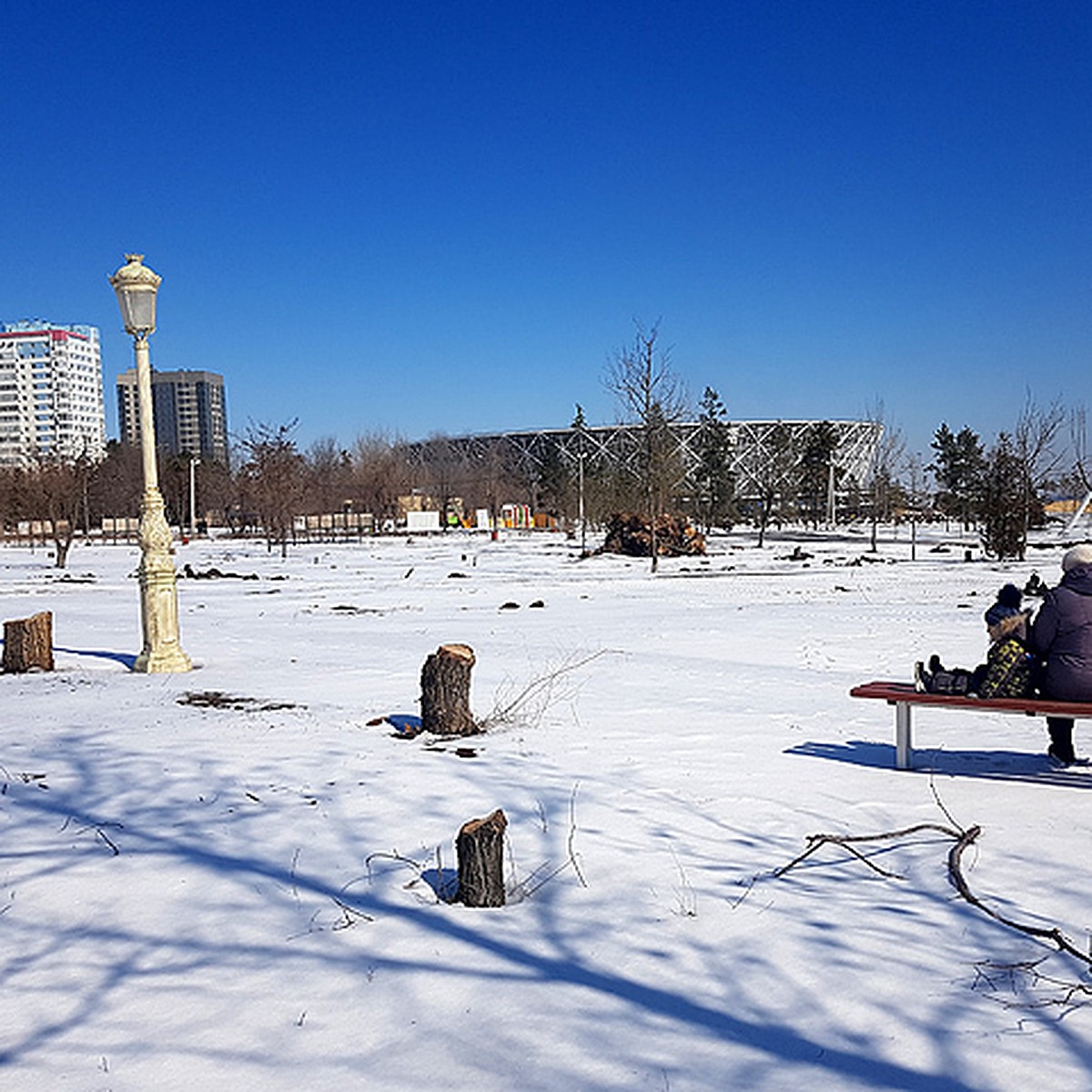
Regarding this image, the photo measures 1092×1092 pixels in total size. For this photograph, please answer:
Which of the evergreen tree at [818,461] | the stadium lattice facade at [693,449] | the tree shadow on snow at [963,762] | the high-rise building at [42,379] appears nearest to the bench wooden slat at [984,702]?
the tree shadow on snow at [963,762]

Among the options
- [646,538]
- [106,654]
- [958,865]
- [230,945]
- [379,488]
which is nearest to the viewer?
[230,945]

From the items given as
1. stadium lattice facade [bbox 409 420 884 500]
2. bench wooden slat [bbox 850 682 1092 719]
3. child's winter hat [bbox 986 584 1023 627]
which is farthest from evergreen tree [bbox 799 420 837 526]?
bench wooden slat [bbox 850 682 1092 719]

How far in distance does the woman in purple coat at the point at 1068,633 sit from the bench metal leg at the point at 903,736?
0.78 m

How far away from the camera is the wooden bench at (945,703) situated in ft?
18.3

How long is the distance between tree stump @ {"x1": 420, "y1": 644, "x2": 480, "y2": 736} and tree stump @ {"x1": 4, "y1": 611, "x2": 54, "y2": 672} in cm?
488

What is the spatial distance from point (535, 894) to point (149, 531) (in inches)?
280

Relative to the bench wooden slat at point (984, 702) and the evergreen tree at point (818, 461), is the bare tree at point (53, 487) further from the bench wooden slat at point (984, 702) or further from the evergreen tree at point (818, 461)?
the evergreen tree at point (818, 461)

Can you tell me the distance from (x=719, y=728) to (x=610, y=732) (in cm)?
80

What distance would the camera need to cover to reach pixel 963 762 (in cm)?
641

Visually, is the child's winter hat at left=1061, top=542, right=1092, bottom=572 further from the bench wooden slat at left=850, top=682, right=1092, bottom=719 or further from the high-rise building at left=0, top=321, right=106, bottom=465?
the high-rise building at left=0, top=321, right=106, bottom=465

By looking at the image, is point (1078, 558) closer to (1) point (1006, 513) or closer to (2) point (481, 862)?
(2) point (481, 862)

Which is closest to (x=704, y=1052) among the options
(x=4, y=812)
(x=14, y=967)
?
(x=14, y=967)

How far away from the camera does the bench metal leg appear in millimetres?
6179

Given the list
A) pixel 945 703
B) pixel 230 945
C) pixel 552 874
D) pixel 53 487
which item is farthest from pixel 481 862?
pixel 53 487
